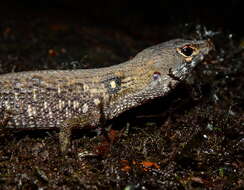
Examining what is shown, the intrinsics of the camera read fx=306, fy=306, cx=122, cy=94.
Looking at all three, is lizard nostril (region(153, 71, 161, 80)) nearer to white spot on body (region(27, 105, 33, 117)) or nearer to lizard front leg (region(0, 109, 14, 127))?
white spot on body (region(27, 105, 33, 117))

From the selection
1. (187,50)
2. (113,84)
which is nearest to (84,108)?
(113,84)

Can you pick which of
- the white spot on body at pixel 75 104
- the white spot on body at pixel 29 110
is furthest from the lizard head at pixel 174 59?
the white spot on body at pixel 29 110

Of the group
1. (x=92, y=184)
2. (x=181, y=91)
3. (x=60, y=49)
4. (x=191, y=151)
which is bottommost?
(x=92, y=184)

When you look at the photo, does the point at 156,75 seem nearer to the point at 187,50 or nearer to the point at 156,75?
the point at 156,75

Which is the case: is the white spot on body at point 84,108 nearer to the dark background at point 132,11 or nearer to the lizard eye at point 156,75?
the lizard eye at point 156,75

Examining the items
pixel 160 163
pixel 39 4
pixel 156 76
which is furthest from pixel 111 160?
pixel 39 4

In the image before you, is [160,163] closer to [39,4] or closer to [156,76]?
[156,76]

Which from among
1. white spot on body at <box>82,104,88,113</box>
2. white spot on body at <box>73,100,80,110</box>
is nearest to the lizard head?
white spot on body at <box>82,104,88,113</box>
